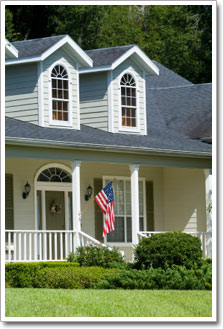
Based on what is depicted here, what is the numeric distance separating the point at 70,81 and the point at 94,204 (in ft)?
11.5

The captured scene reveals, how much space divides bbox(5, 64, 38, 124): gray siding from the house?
0.08 ft

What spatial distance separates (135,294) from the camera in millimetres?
13242

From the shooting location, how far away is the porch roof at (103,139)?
690 inches

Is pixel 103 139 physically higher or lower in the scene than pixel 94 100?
lower

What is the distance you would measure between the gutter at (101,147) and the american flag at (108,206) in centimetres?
110

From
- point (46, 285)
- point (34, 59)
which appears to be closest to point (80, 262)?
point (46, 285)

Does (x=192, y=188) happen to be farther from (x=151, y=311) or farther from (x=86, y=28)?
(x=86, y=28)

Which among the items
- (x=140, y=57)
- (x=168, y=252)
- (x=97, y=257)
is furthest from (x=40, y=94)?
(x=168, y=252)

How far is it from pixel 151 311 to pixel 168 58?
24.6 m

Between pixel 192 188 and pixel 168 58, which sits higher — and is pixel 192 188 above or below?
below

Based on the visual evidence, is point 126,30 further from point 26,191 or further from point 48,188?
point 26,191

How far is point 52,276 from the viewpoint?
15.7 metres

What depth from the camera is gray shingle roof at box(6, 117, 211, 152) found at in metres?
17.9

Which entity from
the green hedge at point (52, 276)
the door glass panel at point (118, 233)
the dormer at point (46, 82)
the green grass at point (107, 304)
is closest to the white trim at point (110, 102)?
the dormer at point (46, 82)
